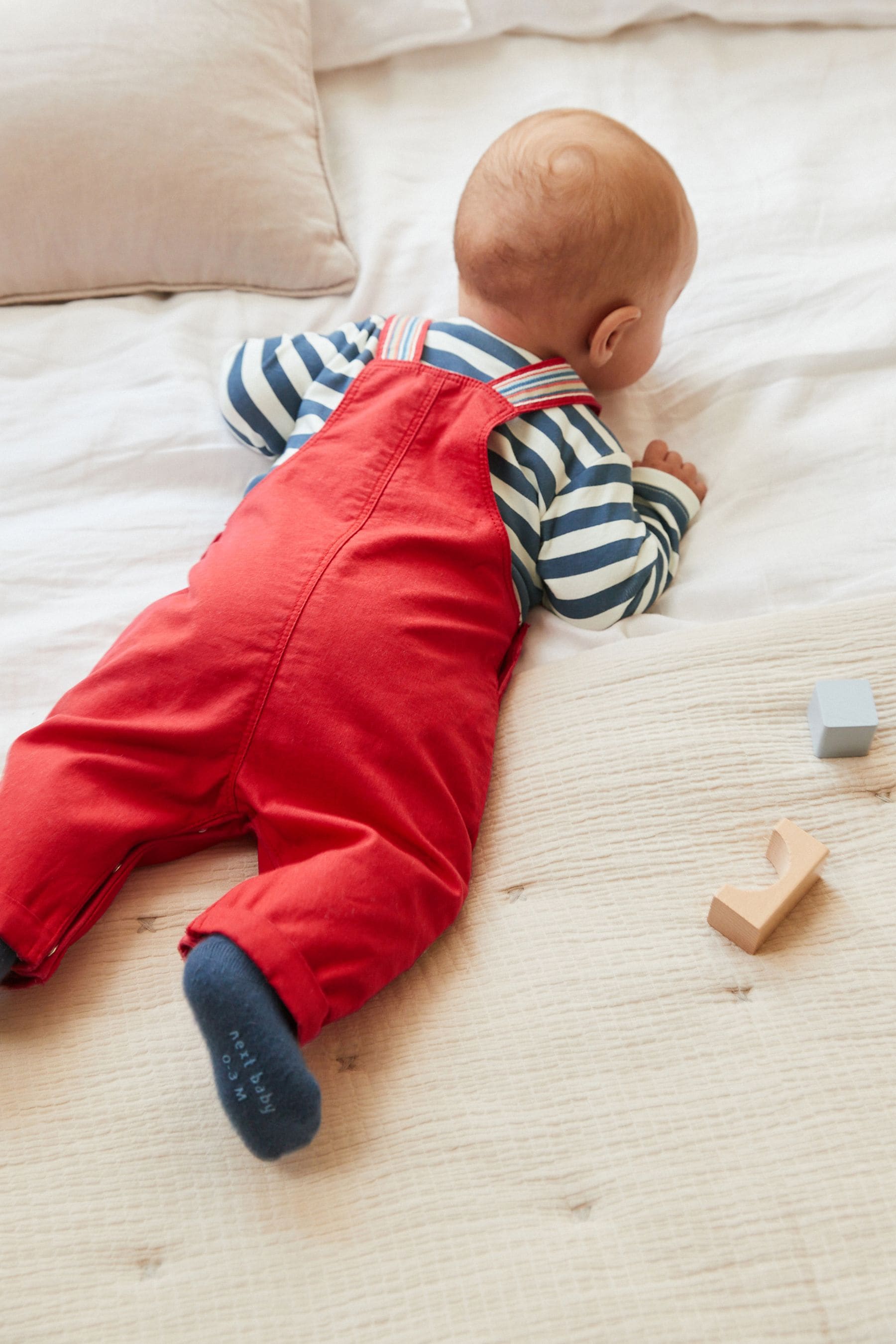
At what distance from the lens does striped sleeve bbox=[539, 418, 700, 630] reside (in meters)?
0.95

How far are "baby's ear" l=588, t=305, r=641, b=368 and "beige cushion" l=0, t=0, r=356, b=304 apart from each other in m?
0.40

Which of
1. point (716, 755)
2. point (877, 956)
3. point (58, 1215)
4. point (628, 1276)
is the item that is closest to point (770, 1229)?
point (628, 1276)

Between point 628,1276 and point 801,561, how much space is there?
638 mm

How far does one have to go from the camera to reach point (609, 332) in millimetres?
1010

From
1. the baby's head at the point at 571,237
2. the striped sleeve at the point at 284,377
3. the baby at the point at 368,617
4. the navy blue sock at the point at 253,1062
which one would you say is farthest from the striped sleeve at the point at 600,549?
the navy blue sock at the point at 253,1062

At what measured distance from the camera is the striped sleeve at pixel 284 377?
104 centimetres

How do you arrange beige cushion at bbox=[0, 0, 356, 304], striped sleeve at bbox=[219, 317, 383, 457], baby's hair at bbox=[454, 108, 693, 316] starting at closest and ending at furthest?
baby's hair at bbox=[454, 108, 693, 316] < striped sleeve at bbox=[219, 317, 383, 457] < beige cushion at bbox=[0, 0, 356, 304]

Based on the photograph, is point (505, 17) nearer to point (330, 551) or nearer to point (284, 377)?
point (284, 377)

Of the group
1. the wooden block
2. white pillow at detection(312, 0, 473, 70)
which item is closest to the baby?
the wooden block

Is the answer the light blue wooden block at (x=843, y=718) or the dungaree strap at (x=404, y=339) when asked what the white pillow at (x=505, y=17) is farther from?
the light blue wooden block at (x=843, y=718)

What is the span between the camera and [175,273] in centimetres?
123

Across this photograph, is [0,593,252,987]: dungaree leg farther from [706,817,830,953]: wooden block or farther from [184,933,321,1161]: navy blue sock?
[706,817,830,953]: wooden block

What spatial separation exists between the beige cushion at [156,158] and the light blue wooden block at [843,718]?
0.81m

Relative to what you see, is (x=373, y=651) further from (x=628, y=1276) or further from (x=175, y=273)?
(x=175, y=273)
